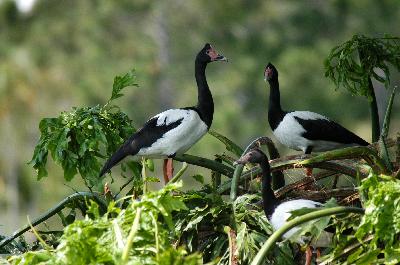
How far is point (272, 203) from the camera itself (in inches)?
225

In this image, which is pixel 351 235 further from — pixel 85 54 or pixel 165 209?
pixel 85 54

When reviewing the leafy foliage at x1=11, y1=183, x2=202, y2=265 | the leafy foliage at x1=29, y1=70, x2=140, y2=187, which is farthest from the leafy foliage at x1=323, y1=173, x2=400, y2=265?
the leafy foliage at x1=29, y1=70, x2=140, y2=187

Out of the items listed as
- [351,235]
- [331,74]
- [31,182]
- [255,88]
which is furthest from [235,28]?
[351,235]

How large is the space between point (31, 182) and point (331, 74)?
28.6m

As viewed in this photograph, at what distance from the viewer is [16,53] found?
122 ft

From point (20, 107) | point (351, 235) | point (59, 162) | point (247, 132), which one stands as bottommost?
point (351, 235)

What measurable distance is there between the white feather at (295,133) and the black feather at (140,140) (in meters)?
0.81

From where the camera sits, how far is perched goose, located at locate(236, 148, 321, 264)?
5.55 m

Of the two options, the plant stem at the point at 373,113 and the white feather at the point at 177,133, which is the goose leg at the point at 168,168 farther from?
the plant stem at the point at 373,113

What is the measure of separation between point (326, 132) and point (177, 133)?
1091 mm

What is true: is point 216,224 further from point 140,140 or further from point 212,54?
point 212,54

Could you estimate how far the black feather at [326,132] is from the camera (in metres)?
7.78

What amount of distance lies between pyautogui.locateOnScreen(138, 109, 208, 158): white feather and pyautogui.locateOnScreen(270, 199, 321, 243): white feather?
1827 mm

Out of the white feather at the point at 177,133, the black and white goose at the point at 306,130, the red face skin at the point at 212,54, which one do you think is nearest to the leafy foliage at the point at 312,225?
the white feather at the point at 177,133
